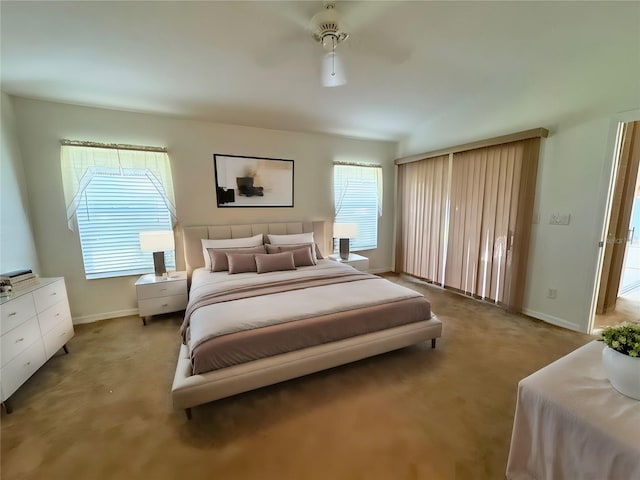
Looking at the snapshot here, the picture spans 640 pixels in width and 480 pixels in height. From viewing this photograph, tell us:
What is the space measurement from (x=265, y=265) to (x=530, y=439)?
255cm

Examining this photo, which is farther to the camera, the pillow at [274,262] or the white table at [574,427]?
the pillow at [274,262]

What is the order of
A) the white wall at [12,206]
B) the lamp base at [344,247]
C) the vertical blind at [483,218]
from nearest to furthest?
the white wall at [12,206] → the vertical blind at [483,218] → the lamp base at [344,247]

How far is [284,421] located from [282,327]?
22.8 inches

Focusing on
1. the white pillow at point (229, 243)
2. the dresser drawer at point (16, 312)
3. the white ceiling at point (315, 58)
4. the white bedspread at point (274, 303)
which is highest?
the white ceiling at point (315, 58)

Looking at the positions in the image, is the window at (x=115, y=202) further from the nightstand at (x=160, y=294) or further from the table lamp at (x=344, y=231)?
the table lamp at (x=344, y=231)

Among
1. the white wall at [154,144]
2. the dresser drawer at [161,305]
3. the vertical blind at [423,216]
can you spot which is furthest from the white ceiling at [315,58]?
the dresser drawer at [161,305]

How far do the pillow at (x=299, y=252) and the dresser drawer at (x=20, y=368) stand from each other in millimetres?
2213

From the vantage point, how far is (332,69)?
205 centimetres

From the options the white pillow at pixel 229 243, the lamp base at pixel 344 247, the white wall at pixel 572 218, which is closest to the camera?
the white wall at pixel 572 218

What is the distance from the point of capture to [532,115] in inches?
118

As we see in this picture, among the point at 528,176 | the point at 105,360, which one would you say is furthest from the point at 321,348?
the point at 528,176

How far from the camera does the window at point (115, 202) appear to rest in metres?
2.91

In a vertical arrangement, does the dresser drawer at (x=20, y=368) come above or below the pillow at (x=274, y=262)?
below

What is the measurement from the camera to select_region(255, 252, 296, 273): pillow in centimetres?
307
